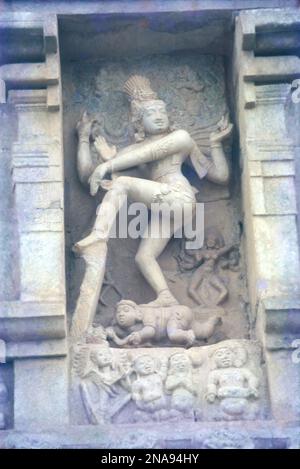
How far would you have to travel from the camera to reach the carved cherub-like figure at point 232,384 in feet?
38.4

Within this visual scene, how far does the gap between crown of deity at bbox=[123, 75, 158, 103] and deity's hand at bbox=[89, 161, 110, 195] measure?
613 millimetres

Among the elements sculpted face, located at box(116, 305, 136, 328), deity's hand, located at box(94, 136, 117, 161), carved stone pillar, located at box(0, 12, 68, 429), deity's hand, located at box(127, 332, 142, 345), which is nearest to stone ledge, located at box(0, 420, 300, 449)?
carved stone pillar, located at box(0, 12, 68, 429)

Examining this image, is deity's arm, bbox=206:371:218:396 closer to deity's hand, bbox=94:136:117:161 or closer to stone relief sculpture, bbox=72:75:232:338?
stone relief sculpture, bbox=72:75:232:338

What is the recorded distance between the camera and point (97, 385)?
11844 mm

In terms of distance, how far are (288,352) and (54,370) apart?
1618 millimetres

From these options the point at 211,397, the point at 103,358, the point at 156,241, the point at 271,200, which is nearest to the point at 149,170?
the point at 156,241

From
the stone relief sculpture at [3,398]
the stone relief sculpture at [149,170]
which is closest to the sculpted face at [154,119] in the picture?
the stone relief sculpture at [149,170]

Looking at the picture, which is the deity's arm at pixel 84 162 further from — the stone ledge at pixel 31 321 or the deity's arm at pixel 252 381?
the deity's arm at pixel 252 381

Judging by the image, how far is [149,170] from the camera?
1293 centimetres

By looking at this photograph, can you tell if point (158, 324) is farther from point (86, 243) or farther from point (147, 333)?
point (86, 243)

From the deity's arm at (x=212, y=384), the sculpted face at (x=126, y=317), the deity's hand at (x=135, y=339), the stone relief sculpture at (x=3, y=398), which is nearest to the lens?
the stone relief sculpture at (x=3, y=398)

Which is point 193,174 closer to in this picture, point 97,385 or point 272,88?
point 272,88

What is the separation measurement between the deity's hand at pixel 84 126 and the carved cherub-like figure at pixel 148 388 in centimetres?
196

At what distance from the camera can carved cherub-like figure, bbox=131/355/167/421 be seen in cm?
1171
